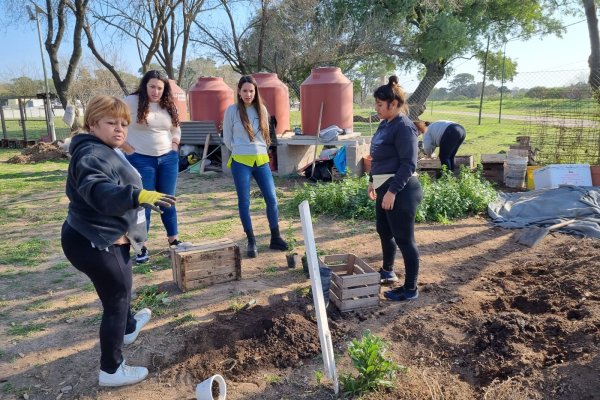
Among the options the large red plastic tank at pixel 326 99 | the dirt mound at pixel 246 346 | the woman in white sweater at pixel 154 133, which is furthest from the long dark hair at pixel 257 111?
the large red plastic tank at pixel 326 99

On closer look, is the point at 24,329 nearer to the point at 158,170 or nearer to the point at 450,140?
the point at 158,170

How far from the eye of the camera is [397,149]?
3.56 meters

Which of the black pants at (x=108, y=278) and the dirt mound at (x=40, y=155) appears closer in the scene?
the black pants at (x=108, y=278)

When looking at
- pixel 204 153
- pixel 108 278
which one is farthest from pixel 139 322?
pixel 204 153

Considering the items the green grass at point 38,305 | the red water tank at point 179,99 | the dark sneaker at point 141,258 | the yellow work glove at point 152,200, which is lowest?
the green grass at point 38,305

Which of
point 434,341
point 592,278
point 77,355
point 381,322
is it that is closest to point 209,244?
point 77,355

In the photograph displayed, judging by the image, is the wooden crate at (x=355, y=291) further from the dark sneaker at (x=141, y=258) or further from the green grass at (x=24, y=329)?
the green grass at (x=24, y=329)

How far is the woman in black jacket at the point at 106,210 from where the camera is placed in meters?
2.22

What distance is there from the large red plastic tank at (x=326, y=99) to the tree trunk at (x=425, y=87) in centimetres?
968

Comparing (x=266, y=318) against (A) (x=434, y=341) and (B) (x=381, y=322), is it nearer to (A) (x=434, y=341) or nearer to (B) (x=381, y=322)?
(B) (x=381, y=322)

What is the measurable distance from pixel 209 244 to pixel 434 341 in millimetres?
2185

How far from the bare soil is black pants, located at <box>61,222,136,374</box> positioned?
0.31 metres

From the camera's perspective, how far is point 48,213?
24.6 ft

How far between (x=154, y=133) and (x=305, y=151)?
6.73m
